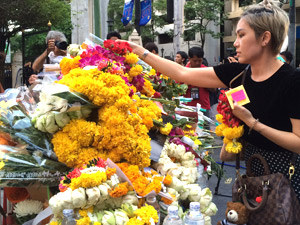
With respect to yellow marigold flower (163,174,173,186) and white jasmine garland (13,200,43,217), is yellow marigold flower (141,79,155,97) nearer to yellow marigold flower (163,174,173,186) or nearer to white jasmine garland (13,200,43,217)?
yellow marigold flower (163,174,173,186)

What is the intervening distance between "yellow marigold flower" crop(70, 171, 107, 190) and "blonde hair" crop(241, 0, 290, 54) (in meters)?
1.23

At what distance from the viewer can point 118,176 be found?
2.01 metres

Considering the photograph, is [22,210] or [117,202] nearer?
[117,202]

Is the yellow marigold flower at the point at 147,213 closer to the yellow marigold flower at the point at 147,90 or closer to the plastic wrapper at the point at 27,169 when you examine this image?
the plastic wrapper at the point at 27,169

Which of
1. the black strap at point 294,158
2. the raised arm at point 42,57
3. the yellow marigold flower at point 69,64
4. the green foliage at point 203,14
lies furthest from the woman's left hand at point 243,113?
the green foliage at point 203,14

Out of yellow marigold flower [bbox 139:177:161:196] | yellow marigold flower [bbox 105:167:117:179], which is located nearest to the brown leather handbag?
yellow marigold flower [bbox 139:177:161:196]

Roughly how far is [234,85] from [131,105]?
0.72 meters

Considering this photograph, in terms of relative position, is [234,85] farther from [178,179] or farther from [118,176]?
[118,176]

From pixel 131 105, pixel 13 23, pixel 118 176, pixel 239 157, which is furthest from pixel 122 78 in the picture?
pixel 13 23

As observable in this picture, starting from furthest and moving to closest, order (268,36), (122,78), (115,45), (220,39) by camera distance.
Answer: (220,39)
(115,45)
(122,78)
(268,36)

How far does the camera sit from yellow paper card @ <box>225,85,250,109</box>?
227 centimetres

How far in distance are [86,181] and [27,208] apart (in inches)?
27.6

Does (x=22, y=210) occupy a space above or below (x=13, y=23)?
below

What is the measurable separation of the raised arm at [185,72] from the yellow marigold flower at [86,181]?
45.7 inches
